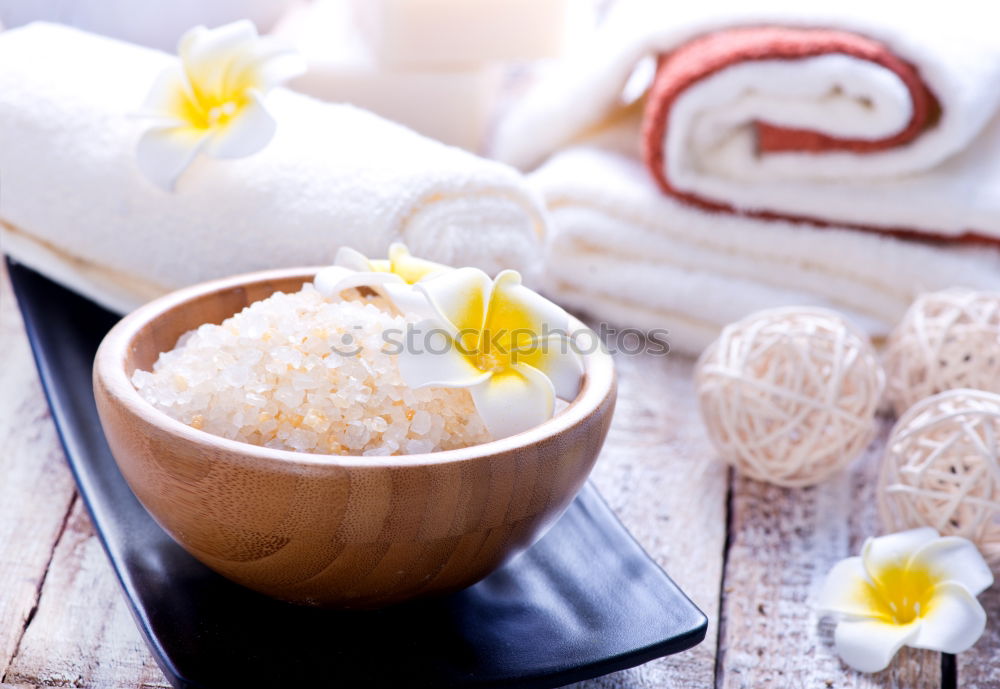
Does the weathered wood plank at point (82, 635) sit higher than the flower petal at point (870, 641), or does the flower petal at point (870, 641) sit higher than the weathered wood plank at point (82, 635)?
the flower petal at point (870, 641)

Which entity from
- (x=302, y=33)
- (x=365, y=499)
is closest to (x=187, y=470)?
(x=365, y=499)

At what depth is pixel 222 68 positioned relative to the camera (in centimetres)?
76

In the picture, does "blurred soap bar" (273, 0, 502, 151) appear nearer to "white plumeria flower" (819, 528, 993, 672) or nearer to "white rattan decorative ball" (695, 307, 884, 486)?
"white rattan decorative ball" (695, 307, 884, 486)

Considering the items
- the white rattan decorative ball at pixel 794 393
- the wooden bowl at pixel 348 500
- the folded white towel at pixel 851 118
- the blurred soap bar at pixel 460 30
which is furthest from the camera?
the blurred soap bar at pixel 460 30

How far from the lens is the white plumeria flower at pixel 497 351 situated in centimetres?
51

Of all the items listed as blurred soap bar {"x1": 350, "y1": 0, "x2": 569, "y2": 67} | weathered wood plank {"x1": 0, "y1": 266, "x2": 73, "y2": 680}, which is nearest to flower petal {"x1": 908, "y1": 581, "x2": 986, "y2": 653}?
weathered wood plank {"x1": 0, "y1": 266, "x2": 73, "y2": 680}

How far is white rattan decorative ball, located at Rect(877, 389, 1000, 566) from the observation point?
608mm

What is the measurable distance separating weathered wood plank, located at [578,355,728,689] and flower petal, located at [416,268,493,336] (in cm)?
19

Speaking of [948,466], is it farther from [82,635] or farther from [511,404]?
[82,635]

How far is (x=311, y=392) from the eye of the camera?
1.68 feet

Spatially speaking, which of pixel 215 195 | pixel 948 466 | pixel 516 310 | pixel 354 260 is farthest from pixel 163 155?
pixel 948 466

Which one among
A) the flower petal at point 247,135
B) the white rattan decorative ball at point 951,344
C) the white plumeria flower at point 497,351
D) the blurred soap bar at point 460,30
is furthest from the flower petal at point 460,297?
the blurred soap bar at point 460,30

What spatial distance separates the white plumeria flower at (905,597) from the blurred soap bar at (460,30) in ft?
1.82

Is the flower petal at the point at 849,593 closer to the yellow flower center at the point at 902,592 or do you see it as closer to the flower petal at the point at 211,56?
the yellow flower center at the point at 902,592
